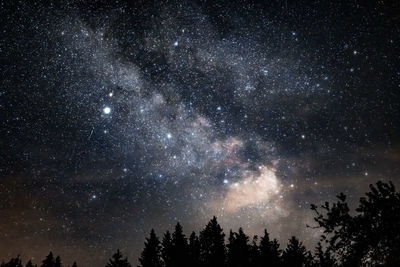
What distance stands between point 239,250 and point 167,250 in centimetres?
734

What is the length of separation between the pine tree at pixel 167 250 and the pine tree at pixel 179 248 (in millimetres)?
472

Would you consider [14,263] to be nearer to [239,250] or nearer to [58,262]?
[58,262]

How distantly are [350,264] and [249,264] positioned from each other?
26415 millimetres

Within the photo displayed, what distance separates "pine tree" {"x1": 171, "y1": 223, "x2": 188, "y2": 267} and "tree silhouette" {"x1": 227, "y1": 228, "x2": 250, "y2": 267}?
484 cm

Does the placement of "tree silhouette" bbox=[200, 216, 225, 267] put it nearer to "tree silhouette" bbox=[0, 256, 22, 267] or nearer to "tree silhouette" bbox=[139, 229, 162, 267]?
"tree silhouette" bbox=[139, 229, 162, 267]

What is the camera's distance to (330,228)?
7.41 metres

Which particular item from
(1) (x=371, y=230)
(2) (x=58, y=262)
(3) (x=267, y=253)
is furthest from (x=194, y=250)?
(1) (x=371, y=230)

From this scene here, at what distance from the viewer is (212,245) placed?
104 feet

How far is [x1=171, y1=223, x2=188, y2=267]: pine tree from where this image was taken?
2803 cm

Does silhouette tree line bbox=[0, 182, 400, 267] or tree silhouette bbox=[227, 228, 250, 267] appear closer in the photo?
silhouette tree line bbox=[0, 182, 400, 267]

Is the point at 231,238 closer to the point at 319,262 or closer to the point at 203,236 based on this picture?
the point at 203,236

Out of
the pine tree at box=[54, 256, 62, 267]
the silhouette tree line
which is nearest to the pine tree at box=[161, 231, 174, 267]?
the silhouette tree line

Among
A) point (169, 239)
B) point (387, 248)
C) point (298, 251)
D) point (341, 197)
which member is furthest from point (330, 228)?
point (298, 251)

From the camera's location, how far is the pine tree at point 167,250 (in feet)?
95.0
